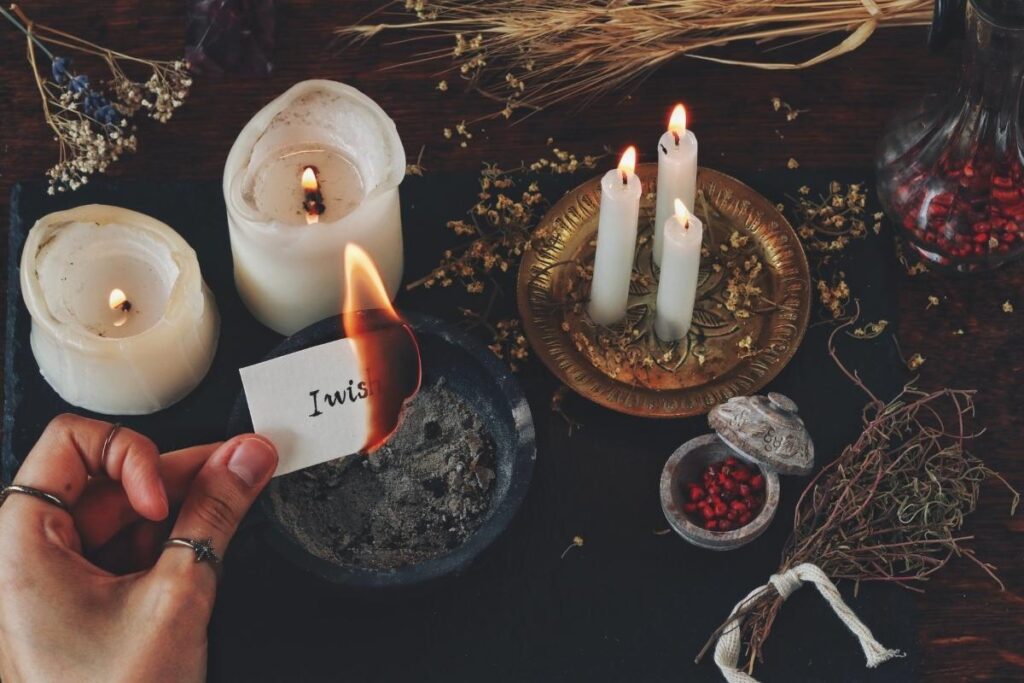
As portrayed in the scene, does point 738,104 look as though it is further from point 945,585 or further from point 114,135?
point 114,135

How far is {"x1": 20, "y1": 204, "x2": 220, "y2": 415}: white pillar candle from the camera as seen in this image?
1.31 metres

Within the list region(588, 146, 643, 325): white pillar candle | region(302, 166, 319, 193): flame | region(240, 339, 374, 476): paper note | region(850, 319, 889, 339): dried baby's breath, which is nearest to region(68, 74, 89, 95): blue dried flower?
region(302, 166, 319, 193): flame

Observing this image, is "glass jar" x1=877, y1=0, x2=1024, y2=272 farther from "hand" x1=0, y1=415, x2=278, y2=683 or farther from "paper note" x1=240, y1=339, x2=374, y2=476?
"hand" x1=0, y1=415, x2=278, y2=683

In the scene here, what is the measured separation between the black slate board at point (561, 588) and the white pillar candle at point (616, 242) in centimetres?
10

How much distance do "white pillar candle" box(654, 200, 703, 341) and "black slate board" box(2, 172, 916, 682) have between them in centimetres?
10

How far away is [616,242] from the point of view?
1.34 meters

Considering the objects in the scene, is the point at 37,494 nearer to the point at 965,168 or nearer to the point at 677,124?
the point at 677,124

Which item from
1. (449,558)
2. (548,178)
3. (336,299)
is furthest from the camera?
(548,178)

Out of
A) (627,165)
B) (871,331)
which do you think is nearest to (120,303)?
(627,165)

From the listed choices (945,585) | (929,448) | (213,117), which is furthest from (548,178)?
(945,585)

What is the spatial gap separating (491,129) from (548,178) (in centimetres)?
10

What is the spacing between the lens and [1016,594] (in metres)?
1.38

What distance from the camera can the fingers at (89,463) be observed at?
1211 millimetres

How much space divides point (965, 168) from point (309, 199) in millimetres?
658
